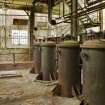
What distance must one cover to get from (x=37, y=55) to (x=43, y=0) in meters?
2.56

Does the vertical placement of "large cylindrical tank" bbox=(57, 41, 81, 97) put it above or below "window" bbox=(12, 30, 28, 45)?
below

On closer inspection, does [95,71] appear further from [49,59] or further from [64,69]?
[49,59]

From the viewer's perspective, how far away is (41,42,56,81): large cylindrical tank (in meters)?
5.15

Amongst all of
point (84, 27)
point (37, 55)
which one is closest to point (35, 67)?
point (37, 55)

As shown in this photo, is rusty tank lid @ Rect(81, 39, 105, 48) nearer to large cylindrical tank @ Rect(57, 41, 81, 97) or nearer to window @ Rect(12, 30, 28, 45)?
large cylindrical tank @ Rect(57, 41, 81, 97)

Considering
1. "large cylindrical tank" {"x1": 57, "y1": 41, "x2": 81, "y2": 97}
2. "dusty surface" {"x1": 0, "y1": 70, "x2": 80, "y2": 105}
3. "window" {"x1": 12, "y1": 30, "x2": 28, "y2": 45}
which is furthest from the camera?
"window" {"x1": 12, "y1": 30, "x2": 28, "y2": 45}

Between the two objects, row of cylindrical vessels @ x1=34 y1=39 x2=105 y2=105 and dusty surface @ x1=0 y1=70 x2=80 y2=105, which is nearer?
row of cylindrical vessels @ x1=34 y1=39 x2=105 y2=105

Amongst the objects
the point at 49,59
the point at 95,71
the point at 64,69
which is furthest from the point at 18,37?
the point at 95,71

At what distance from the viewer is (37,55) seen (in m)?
6.14

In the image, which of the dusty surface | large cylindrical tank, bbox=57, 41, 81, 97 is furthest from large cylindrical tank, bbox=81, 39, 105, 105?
large cylindrical tank, bbox=57, 41, 81, 97

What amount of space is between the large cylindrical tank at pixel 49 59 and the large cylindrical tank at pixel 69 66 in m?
1.19

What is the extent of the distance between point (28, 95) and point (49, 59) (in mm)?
1468

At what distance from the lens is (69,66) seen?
3857mm

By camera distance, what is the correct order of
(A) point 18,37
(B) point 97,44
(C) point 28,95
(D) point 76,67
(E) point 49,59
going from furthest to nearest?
(A) point 18,37, (E) point 49,59, (C) point 28,95, (D) point 76,67, (B) point 97,44
